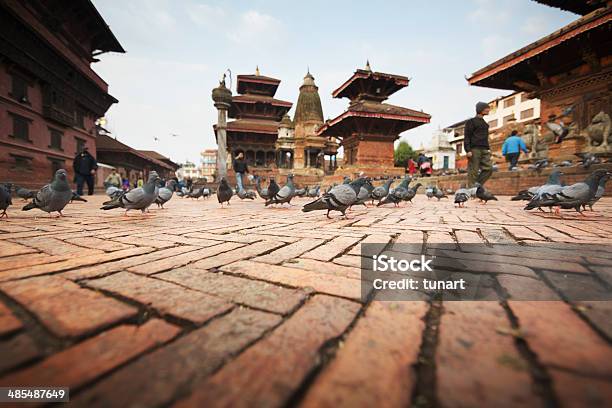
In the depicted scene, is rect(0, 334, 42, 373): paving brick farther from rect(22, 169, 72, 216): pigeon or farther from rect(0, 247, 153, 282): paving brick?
rect(22, 169, 72, 216): pigeon

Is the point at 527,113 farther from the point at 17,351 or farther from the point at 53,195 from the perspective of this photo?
the point at 17,351

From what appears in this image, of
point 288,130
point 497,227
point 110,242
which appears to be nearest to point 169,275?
point 110,242

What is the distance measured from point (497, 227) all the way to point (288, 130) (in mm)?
35660

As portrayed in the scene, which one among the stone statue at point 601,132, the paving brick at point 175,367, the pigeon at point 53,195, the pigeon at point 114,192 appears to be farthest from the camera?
the stone statue at point 601,132

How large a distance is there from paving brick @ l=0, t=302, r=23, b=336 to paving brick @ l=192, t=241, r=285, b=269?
0.79 m

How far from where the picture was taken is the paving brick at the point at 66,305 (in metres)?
0.91

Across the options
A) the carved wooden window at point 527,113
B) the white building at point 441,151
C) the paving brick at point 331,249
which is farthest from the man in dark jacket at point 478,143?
the white building at point 441,151

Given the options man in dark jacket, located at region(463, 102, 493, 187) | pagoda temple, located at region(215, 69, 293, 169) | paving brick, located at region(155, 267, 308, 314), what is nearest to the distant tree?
pagoda temple, located at region(215, 69, 293, 169)

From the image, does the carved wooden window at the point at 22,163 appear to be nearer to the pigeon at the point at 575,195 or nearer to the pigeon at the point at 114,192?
the pigeon at the point at 114,192

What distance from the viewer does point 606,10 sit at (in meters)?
8.28

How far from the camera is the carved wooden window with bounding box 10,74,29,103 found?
13725 mm

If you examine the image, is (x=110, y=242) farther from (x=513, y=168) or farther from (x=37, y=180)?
(x=37, y=180)

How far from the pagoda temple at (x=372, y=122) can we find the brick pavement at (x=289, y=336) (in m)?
17.1

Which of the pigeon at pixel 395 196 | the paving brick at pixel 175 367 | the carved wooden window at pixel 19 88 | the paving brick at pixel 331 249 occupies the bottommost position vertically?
the paving brick at pixel 331 249
